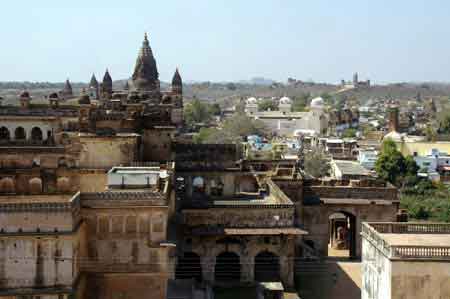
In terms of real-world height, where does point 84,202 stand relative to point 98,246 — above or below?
above

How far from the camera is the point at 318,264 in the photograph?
38469 mm

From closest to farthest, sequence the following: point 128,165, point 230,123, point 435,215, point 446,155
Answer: point 128,165
point 435,215
point 446,155
point 230,123

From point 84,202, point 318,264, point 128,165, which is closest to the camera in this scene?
point 84,202

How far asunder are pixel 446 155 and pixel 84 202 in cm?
6024

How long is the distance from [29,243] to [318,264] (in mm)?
17888

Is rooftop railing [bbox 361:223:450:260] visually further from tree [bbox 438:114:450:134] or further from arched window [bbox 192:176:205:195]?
tree [bbox 438:114:450:134]

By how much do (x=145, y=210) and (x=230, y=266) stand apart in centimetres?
789

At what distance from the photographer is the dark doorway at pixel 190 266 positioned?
33156 millimetres

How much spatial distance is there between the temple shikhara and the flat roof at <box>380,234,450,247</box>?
27.0 feet

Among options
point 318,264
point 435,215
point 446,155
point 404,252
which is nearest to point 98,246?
point 404,252

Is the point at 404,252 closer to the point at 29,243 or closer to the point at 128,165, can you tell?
the point at 29,243

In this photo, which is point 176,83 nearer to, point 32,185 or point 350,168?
point 350,168

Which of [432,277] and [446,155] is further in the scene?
[446,155]

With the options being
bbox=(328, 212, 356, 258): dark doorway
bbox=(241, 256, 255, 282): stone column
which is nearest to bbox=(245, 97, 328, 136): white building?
bbox=(328, 212, 356, 258): dark doorway
